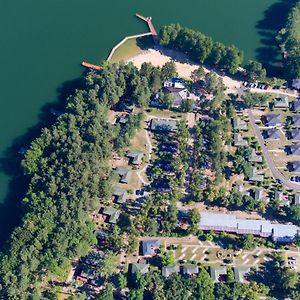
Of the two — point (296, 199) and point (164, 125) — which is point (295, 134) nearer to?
point (296, 199)

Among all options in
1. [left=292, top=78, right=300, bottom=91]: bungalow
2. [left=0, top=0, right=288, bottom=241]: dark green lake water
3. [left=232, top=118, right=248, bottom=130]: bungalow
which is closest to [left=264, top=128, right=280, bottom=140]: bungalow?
[left=232, top=118, right=248, bottom=130]: bungalow

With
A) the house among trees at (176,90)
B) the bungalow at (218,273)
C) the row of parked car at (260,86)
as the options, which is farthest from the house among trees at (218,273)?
the row of parked car at (260,86)

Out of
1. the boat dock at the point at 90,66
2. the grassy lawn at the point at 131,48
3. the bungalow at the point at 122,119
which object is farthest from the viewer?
the grassy lawn at the point at 131,48

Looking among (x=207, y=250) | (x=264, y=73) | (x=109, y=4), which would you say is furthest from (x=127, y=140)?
(x=109, y=4)

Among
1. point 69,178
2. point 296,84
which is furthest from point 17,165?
point 296,84

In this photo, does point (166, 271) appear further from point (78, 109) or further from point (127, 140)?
point (78, 109)

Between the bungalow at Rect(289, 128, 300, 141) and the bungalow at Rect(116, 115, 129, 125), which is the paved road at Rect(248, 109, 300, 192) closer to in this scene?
the bungalow at Rect(289, 128, 300, 141)

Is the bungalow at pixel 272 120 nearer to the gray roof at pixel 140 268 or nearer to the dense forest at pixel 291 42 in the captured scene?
the dense forest at pixel 291 42
